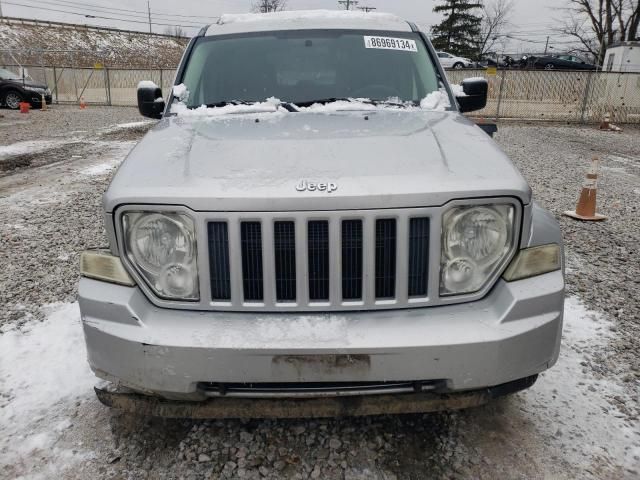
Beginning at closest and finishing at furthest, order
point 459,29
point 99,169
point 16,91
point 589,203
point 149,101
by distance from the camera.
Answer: point 149,101, point 589,203, point 99,169, point 16,91, point 459,29

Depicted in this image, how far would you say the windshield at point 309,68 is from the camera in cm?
324

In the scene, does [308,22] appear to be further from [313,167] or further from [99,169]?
[99,169]

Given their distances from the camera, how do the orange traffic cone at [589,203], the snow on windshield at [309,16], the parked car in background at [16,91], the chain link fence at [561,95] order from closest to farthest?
the snow on windshield at [309,16], the orange traffic cone at [589,203], the chain link fence at [561,95], the parked car in background at [16,91]

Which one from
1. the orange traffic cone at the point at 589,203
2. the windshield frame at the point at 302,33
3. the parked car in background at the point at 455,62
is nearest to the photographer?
the windshield frame at the point at 302,33

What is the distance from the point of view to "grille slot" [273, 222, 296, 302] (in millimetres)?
1911

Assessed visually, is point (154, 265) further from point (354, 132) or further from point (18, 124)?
point (18, 124)

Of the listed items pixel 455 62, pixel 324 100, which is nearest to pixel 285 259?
pixel 324 100

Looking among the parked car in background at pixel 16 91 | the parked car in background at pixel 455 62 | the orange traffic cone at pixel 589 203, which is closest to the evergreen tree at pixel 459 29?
the parked car in background at pixel 455 62

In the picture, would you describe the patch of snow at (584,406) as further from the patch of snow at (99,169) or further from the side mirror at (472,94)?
the patch of snow at (99,169)

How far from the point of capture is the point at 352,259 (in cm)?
194

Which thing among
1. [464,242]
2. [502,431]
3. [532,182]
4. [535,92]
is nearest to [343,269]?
[464,242]

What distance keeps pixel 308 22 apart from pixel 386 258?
2.39m

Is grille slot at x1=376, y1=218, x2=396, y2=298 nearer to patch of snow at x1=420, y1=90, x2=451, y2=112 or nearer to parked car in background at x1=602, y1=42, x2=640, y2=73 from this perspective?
Answer: patch of snow at x1=420, y1=90, x2=451, y2=112

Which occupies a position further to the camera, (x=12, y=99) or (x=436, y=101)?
(x=12, y=99)
